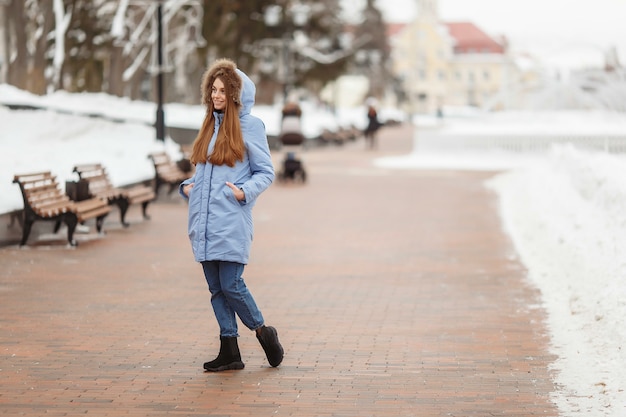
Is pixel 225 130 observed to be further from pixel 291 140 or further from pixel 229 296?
pixel 291 140

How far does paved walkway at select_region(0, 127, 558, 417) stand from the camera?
6.62 m

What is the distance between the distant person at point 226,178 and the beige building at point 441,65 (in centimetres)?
14429

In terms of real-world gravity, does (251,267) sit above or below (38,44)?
below

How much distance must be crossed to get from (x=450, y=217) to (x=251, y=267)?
19.9 ft

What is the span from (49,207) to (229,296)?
6.84 meters

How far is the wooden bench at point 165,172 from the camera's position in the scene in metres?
19.3

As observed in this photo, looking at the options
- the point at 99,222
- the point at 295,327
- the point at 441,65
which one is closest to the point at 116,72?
the point at 99,222

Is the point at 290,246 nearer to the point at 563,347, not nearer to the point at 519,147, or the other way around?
the point at 563,347

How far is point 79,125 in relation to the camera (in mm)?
24094

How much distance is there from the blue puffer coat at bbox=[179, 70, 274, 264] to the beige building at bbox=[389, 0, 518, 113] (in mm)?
144286

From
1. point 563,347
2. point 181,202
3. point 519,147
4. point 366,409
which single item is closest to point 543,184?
point 181,202

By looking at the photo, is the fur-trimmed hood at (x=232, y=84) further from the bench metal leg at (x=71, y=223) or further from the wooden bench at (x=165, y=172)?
the wooden bench at (x=165, y=172)

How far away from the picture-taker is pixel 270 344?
732 centimetres

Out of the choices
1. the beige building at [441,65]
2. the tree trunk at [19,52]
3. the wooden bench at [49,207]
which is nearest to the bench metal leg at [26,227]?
the wooden bench at [49,207]
